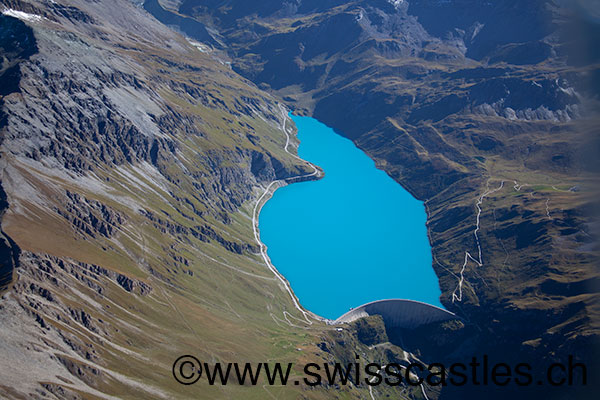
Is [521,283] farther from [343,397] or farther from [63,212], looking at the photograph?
[63,212]

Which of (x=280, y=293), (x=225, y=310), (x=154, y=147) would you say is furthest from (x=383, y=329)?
(x=154, y=147)

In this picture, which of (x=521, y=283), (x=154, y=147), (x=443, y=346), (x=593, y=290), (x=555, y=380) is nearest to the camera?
(x=555, y=380)

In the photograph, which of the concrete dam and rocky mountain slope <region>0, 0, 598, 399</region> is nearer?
rocky mountain slope <region>0, 0, 598, 399</region>

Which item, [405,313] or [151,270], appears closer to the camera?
[151,270]

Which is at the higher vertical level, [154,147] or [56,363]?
[154,147]

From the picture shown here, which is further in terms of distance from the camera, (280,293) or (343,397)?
(280,293)

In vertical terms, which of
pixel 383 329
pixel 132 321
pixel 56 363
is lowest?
pixel 56 363

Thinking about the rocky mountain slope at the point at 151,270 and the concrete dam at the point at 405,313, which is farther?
the concrete dam at the point at 405,313

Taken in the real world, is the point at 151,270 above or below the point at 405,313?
below
